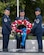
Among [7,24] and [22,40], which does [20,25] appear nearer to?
[7,24]

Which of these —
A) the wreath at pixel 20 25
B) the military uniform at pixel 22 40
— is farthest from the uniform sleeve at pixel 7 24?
the military uniform at pixel 22 40

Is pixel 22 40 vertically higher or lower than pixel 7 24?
lower

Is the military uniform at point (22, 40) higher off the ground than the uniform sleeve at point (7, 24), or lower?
lower

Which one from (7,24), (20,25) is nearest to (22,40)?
(20,25)

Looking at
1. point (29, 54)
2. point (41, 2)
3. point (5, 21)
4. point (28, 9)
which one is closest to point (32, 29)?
point (5, 21)

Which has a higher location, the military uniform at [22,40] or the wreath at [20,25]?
the wreath at [20,25]

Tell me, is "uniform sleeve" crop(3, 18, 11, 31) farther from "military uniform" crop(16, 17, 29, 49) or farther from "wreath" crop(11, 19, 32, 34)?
"military uniform" crop(16, 17, 29, 49)

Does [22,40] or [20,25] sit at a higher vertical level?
[20,25]

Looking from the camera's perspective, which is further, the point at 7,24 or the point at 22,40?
the point at 22,40

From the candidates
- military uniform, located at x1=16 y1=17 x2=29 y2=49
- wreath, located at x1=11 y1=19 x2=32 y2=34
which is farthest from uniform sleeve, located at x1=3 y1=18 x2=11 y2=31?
military uniform, located at x1=16 y1=17 x2=29 y2=49

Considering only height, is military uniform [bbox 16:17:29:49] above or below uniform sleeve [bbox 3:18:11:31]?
below

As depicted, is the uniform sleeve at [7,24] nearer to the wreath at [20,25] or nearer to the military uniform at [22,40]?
the wreath at [20,25]

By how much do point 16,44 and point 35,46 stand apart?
847 mm

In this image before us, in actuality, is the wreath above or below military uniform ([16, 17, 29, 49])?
above
